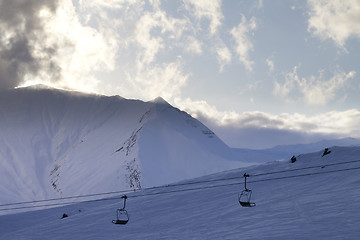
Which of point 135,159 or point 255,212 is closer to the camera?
point 255,212

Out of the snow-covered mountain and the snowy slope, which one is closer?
the snowy slope

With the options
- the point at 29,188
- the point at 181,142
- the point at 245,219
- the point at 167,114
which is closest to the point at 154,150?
the point at 181,142

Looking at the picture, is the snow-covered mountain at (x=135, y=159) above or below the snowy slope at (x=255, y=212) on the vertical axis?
above

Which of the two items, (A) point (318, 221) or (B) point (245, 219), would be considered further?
(B) point (245, 219)

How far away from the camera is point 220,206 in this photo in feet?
112

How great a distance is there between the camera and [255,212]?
28.5m

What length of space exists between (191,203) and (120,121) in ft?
540

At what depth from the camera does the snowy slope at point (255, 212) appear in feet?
73.3

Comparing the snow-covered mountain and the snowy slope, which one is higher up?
the snow-covered mountain

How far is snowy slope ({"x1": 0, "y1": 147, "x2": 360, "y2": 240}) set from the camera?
2234 cm

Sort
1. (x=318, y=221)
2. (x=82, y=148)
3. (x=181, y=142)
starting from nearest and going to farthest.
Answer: (x=318, y=221) < (x=181, y=142) < (x=82, y=148)

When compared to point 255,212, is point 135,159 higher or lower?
higher

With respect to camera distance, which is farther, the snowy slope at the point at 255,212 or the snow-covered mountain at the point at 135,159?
the snow-covered mountain at the point at 135,159

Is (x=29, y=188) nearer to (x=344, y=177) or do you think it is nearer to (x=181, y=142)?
(x=181, y=142)
